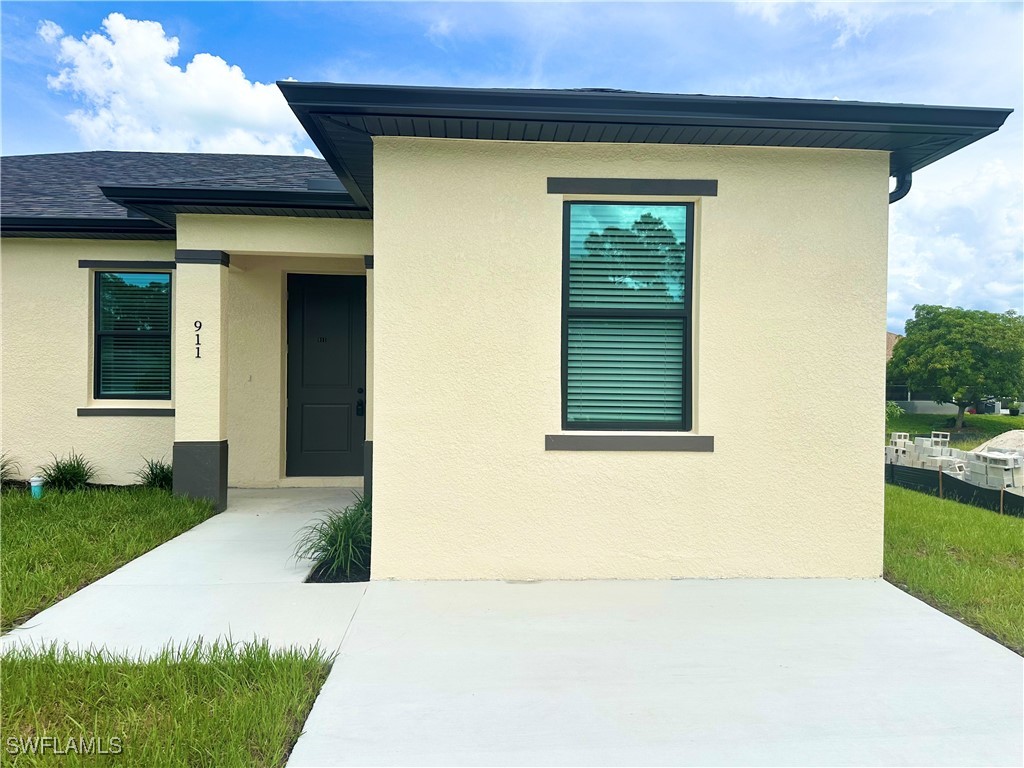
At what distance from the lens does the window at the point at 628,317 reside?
4.66 meters

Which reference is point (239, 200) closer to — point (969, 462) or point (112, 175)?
point (112, 175)

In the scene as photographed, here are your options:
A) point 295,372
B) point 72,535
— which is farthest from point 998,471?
point 72,535

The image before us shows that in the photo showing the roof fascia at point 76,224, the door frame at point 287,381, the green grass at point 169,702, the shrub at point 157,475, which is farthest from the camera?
the door frame at point 287,381

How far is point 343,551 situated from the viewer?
465 centimetres

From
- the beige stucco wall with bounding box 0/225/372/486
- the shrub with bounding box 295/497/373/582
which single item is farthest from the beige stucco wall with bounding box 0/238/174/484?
the shrub with bounding box 295/497/373/582

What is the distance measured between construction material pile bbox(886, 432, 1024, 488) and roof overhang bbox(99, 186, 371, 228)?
9.75m

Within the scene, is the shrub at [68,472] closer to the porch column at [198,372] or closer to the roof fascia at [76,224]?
the porch column at [198,372]

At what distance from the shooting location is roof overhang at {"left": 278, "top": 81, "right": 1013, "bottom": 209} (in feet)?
13.1

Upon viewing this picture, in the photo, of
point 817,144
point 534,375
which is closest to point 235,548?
point 534,375

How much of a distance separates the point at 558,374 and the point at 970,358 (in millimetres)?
41929

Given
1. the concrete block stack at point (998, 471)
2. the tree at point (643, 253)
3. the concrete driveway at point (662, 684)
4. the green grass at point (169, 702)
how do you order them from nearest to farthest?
the green grass at point (169, 702)
the concrete driveway at point (662, 684)
the tree at point (643, 253)
the concrete block stack at point (998, 471)

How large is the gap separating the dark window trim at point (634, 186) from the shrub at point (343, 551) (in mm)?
3019

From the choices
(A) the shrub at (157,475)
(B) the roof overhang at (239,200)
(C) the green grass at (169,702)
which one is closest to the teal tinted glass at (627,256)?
(B) the roof overhang at (239,200)

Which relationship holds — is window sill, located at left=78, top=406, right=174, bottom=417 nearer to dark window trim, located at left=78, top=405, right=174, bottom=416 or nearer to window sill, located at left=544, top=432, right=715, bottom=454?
dark window trim, located at left=78, top=405, right=174, bottom=416
